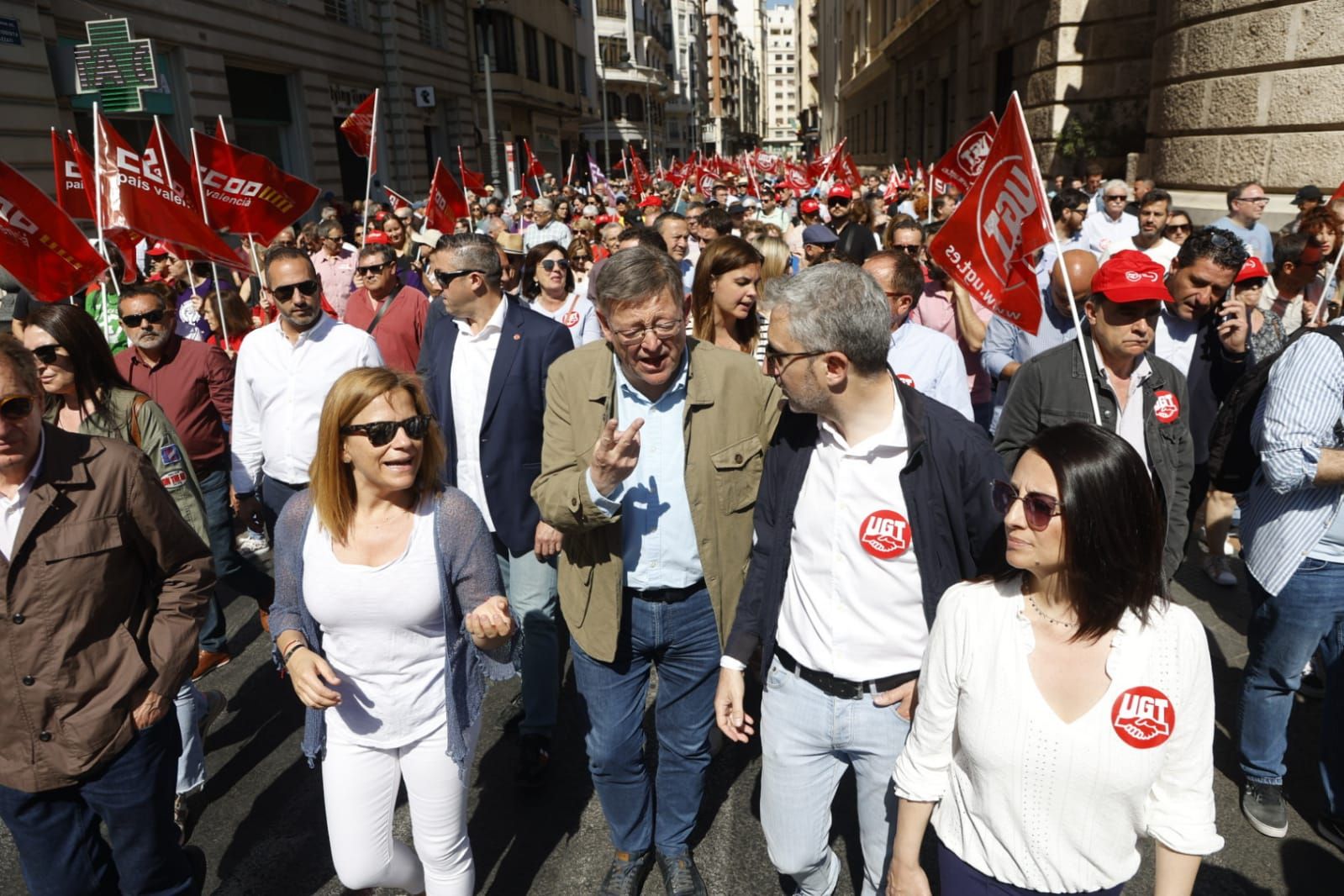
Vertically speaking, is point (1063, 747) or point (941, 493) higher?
point (941, 493)

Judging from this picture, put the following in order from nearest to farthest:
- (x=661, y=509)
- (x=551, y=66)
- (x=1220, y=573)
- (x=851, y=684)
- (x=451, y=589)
→ (x=851, y=684)
(x=451, y=589)
(x=661, y=509)
(x=1220, y=573)
(x=551, y=66)

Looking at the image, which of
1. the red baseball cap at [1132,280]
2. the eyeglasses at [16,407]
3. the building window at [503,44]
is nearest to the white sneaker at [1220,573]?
the red baseball cap at [1132,280]

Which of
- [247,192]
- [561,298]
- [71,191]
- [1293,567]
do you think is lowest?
[1293,567]

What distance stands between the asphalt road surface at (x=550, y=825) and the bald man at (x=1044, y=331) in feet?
5.78

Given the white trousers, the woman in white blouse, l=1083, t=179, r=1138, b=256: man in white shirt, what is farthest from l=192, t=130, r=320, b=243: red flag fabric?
l=1083, t=179, r=1138, b=256: man in white shirt

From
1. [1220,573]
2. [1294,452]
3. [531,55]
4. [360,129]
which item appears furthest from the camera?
[531,55]

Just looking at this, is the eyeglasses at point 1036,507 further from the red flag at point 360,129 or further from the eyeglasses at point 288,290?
the red flag at point 360,129

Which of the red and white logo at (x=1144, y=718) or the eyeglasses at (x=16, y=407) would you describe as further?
the eyeglasses at (x=16, y=407)

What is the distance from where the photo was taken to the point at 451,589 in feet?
8.54

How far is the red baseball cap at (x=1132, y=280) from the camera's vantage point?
3.04 m

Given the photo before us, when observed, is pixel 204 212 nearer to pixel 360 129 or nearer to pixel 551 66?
pixel 360 129

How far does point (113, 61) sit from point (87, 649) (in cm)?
1348

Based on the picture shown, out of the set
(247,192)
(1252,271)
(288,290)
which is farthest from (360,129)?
(1252,271)

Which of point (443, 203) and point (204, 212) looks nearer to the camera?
point (204, 212)
